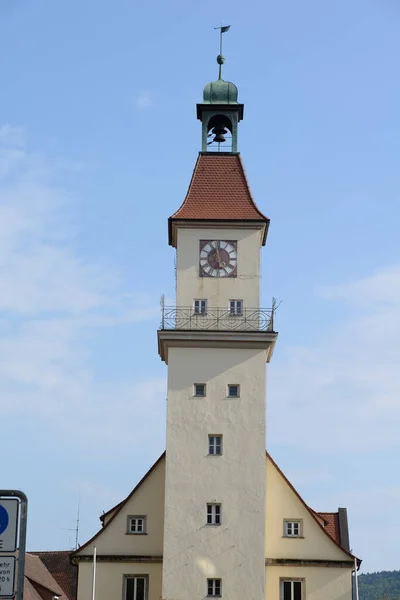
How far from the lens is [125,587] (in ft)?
144

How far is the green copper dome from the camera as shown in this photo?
1909 inches

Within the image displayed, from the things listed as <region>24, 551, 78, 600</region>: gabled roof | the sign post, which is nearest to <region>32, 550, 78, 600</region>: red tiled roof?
<region>24, 551, 78, 600</region>: gabled roof

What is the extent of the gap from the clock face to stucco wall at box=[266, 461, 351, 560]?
770 cm

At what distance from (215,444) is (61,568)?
34.1 m

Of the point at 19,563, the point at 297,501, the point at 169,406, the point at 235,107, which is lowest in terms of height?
the point at 19,563

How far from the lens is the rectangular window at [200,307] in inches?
1752

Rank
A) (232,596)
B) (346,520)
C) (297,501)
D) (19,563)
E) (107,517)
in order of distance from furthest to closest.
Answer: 1. (346,520)
2. (107,517)
3. (297,501)
4. (232,596)
5. (19,563)

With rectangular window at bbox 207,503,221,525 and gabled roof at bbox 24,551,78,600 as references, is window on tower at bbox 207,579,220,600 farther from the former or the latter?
gabled roof at bbox 24,551,78,600

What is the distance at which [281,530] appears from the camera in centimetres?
4434

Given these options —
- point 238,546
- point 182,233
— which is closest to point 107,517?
point 238,546

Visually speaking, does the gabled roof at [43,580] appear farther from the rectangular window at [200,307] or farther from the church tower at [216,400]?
the rectangular window at [200,307]

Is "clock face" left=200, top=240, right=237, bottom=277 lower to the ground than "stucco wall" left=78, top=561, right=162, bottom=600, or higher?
higher

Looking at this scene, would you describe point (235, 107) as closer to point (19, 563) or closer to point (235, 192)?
point (235, 192)

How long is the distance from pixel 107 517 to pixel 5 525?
100 feet
